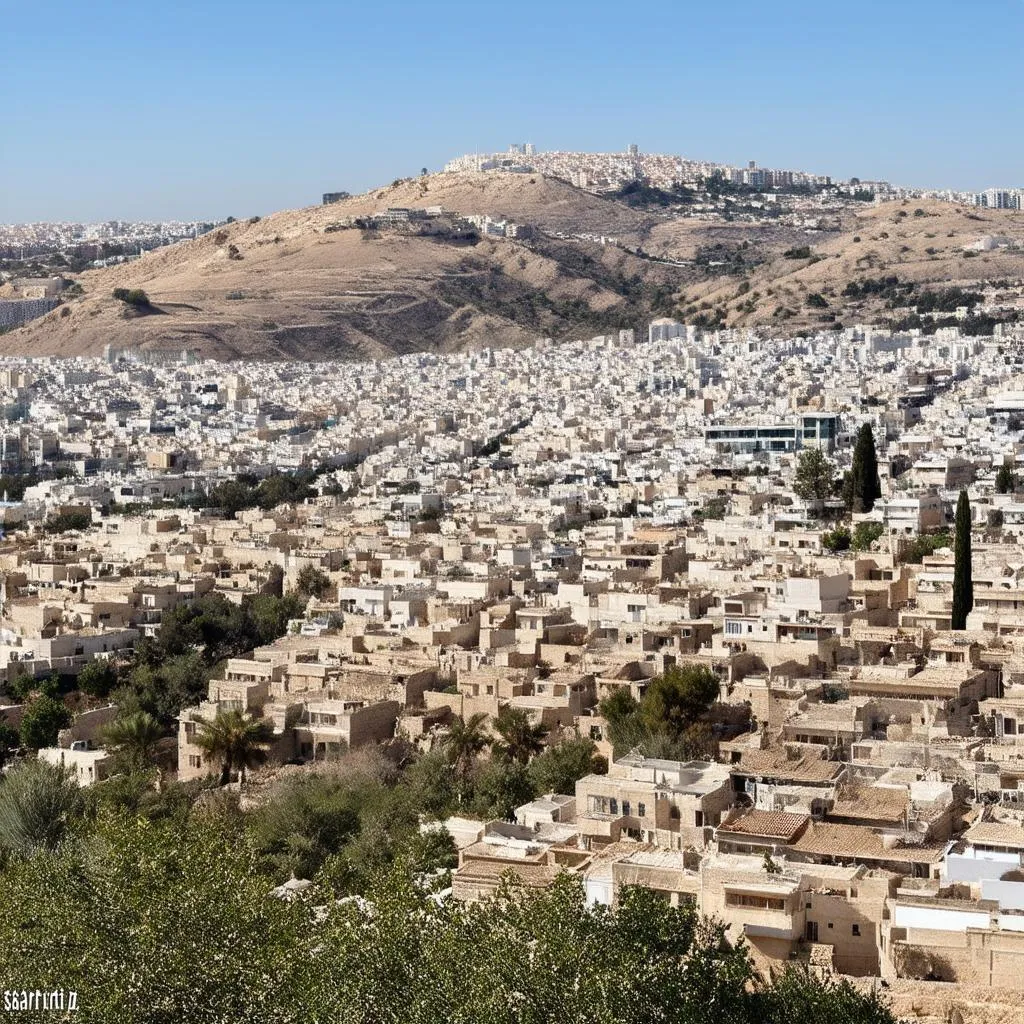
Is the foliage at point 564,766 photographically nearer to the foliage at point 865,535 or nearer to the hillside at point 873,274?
the foliage at point 865,535

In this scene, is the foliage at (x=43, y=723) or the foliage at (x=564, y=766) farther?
the foliage at (x=43, y=723)

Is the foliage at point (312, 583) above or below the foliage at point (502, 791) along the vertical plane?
above

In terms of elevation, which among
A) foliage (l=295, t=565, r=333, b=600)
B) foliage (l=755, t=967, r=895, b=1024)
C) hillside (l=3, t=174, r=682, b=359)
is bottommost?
foliage (l=295, t=565, r=333, b=600)

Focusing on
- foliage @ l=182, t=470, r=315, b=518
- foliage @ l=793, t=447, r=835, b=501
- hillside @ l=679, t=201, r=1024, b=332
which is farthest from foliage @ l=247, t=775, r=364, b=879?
hillside @ l=679, t=201, r=1024, b=332

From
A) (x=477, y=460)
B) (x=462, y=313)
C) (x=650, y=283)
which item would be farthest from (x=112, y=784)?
(x=650, y=283)

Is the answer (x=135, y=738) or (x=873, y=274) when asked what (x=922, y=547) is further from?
(x=873, y=274)

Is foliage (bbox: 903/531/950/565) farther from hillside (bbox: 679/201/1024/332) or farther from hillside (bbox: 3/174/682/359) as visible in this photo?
hillside (bbox: 3/174/682/359)

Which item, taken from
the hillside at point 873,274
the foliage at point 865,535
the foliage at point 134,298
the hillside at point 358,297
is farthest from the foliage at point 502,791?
the foliage at point 134,298
